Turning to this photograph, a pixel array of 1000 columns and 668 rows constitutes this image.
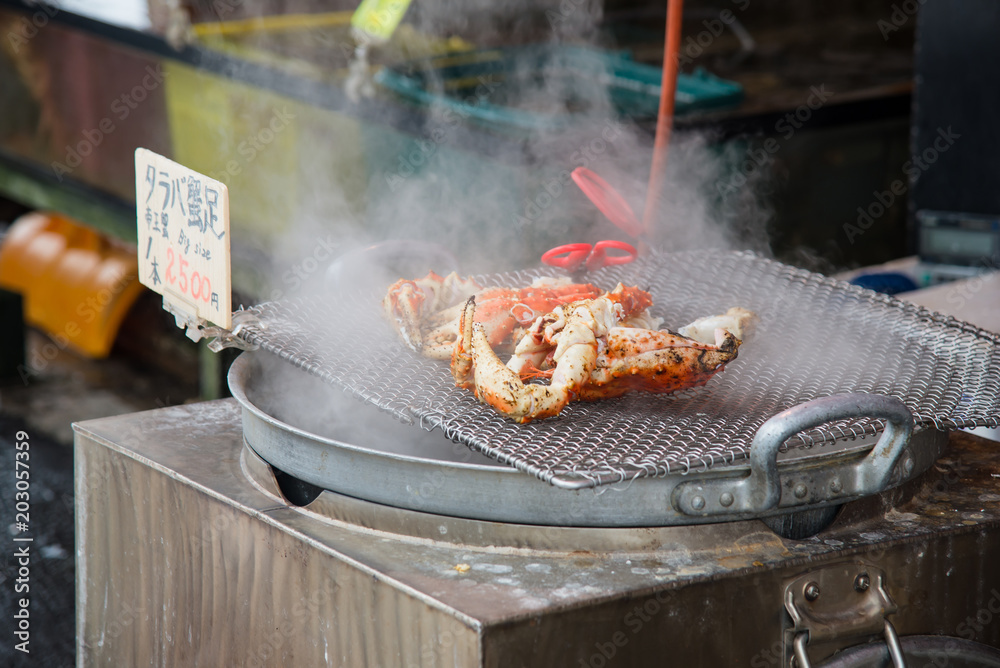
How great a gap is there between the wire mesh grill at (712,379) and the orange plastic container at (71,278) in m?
3.77

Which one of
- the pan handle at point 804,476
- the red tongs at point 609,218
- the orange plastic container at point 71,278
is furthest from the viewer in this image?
the orange plastic container at point 71,278

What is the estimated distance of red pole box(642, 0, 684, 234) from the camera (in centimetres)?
191

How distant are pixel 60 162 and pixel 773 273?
4.42 meters

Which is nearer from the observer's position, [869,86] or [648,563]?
[648,563]

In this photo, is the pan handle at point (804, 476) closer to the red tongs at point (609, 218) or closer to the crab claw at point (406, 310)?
the crab claw at point (406, 310)

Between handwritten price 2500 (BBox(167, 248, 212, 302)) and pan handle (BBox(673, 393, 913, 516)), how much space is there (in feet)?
2.94

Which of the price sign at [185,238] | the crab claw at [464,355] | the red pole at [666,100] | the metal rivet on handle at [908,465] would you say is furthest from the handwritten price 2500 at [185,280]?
the metal rivet on handle at [908,465]

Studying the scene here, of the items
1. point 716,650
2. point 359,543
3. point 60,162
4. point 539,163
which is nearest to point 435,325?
point 359,543

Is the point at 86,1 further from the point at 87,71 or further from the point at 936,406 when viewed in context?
the point at 936,406

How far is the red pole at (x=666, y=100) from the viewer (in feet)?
6.25

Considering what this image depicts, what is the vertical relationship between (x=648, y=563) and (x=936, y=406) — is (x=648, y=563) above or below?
below

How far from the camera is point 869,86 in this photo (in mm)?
5051

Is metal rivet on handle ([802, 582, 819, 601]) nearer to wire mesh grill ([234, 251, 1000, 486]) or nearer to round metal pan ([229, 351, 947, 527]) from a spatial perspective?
round metal pan ([229, 351, 947, 527])

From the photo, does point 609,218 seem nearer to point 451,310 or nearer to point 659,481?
point 451,310
